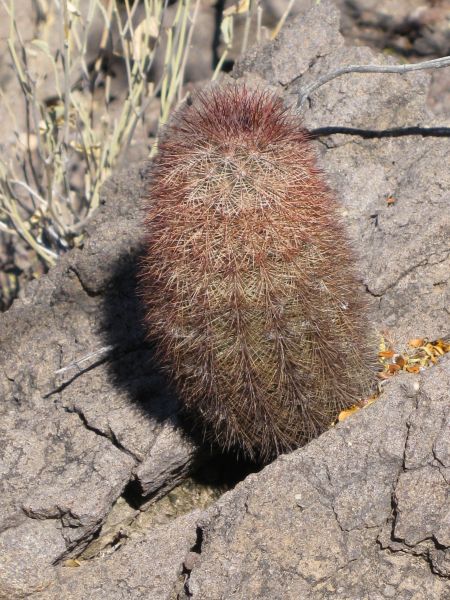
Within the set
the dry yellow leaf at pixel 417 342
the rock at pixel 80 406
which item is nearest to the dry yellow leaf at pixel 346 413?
the dry yellow leaf at pixel 417 342

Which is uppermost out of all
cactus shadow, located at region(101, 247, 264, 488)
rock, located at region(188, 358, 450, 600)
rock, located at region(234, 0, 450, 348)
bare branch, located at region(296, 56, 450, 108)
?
bare branch, located at region(296, 56, 450, 108)

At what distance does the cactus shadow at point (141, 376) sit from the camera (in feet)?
10.4

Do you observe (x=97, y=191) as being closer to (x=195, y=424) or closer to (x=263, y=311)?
(x=195, y=424)

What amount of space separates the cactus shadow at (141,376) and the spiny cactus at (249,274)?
32 centimetres

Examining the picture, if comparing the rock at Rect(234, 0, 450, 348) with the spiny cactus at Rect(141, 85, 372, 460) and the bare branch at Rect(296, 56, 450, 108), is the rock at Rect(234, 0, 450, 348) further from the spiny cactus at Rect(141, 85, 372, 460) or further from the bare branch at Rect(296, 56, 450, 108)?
the spiny cactus at Rect(141, 85, 372, 460)

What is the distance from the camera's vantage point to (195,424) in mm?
3047

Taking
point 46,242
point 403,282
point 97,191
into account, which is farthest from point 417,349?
point 46,242

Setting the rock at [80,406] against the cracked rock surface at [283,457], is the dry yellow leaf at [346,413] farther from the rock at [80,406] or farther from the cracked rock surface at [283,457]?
the rock at [80,406]

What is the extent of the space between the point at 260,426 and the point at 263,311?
48cm

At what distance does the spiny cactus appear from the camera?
2.44 m

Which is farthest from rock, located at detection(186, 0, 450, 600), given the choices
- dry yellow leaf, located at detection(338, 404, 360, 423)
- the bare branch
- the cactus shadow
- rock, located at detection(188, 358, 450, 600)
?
the bare branch

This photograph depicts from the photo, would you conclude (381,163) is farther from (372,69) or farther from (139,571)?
(139,571)

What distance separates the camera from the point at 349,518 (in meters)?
2.66

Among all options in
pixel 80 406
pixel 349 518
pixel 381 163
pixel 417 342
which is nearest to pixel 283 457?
pixel 349 518
